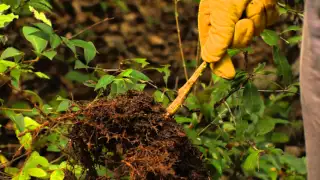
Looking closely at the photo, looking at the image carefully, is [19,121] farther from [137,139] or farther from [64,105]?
[137,139]

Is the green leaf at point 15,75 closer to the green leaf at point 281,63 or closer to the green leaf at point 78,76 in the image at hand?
the green leaf at point 78,76

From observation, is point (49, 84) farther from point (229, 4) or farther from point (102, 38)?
point (229, 4)

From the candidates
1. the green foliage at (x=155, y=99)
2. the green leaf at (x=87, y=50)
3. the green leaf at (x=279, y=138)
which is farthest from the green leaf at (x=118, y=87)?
the green leaf at (x=279, y=138)

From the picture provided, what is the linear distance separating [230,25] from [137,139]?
0.34 metres

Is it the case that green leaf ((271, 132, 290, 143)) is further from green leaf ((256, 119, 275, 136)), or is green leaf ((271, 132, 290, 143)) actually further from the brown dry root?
the brown dry root

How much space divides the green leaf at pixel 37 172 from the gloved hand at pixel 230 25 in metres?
0.66

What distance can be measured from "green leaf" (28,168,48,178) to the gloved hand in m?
0.66

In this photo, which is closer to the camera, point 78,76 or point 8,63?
point 8,63

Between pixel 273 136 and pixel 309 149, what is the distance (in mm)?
1383

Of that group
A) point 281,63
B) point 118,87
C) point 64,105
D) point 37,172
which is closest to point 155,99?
point 118,87

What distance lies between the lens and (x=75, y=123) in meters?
1.61

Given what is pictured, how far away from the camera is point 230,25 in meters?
1.54

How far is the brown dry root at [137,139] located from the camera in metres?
1.51

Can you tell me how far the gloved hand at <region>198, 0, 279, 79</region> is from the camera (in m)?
1.54
